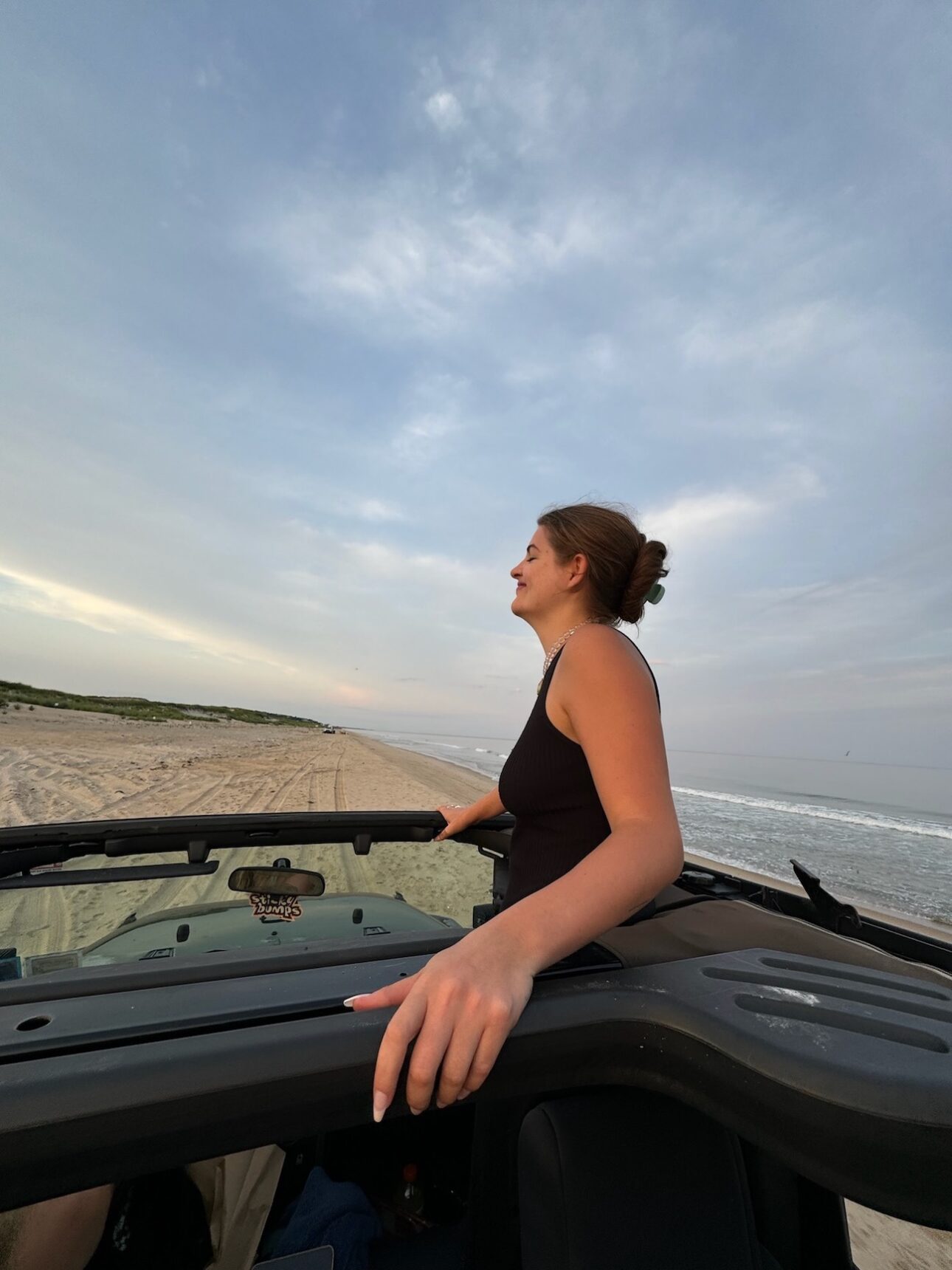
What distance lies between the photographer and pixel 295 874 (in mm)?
1960

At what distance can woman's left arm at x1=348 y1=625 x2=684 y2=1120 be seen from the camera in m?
0.62

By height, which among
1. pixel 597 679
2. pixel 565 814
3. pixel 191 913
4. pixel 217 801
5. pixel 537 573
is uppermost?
pixel 537 573

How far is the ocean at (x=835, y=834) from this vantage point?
8.70 m

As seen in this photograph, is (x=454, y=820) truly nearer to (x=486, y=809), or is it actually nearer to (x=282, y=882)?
(x=486, y=809)

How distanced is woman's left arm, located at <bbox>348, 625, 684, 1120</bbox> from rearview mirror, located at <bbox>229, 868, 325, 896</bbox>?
128 cm

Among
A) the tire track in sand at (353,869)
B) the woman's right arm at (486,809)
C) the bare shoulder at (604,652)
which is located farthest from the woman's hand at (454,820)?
the bare shoulder at (604,652)

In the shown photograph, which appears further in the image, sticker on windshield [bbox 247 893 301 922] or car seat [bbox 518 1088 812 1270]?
sticker on windshield [bbox 247 893 301 922]

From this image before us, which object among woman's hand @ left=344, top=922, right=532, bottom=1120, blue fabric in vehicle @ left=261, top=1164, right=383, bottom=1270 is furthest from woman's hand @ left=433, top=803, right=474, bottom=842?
woman's hand @ left=344, top=922, right=532, bottom=1120

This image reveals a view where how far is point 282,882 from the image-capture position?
1.96 metres

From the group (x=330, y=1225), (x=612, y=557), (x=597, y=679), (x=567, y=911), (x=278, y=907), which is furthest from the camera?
(x=278, y=907)

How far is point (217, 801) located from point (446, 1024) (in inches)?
370

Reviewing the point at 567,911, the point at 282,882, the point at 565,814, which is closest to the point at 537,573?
the point at 565,814

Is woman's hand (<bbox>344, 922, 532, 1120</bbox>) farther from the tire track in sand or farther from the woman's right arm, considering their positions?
the tire track in sand

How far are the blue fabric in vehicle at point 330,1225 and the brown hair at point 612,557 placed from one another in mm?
Answer: 1559
